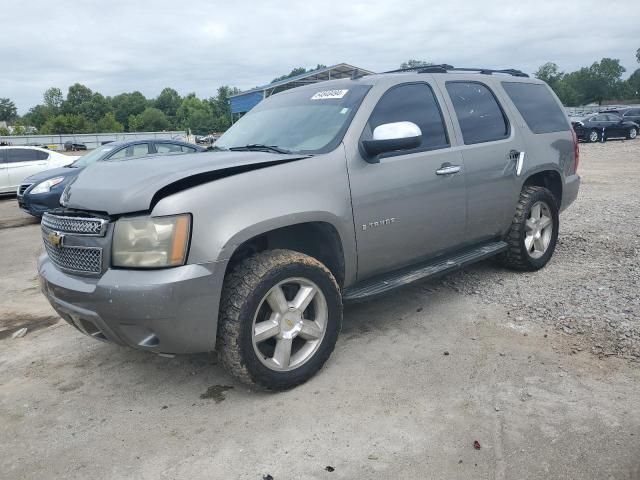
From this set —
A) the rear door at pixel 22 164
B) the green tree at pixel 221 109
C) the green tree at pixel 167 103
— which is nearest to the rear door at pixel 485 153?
the rear door at pixel 22 164

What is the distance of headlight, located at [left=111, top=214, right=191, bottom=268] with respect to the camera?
107 inches

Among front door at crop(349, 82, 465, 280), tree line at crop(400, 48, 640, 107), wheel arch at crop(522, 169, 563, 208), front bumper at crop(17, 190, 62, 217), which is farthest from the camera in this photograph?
tree line at crop(400, 48, 640, 107)

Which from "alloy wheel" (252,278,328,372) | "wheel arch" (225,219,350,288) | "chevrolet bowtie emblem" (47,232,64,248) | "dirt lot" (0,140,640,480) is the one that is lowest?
"dirt lot" (0,140,640,480)

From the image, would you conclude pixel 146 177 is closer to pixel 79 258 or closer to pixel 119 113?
pixel 79 258

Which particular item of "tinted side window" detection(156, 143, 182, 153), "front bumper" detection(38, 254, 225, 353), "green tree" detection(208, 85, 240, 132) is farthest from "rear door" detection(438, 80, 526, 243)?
"green tree" detection(208, 85, 240, 132)

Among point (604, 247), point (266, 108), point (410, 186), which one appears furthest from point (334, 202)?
point (604, 247)

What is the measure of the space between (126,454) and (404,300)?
2703 mm

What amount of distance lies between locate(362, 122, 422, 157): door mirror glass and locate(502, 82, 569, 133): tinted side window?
78.7 inches

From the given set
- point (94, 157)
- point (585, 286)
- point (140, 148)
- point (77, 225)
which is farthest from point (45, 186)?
point (585, 286)

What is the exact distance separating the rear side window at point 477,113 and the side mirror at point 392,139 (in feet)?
3.22

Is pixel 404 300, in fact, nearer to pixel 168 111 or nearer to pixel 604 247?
pixel 604 247

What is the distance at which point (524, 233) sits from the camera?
4957 millimetres

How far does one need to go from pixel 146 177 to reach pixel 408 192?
1769 millimetres

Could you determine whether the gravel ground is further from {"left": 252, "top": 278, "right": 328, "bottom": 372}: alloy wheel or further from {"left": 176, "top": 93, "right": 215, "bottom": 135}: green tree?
{"left": 176, "top": 93, "right": 215, "bottom": 135}: green tree
